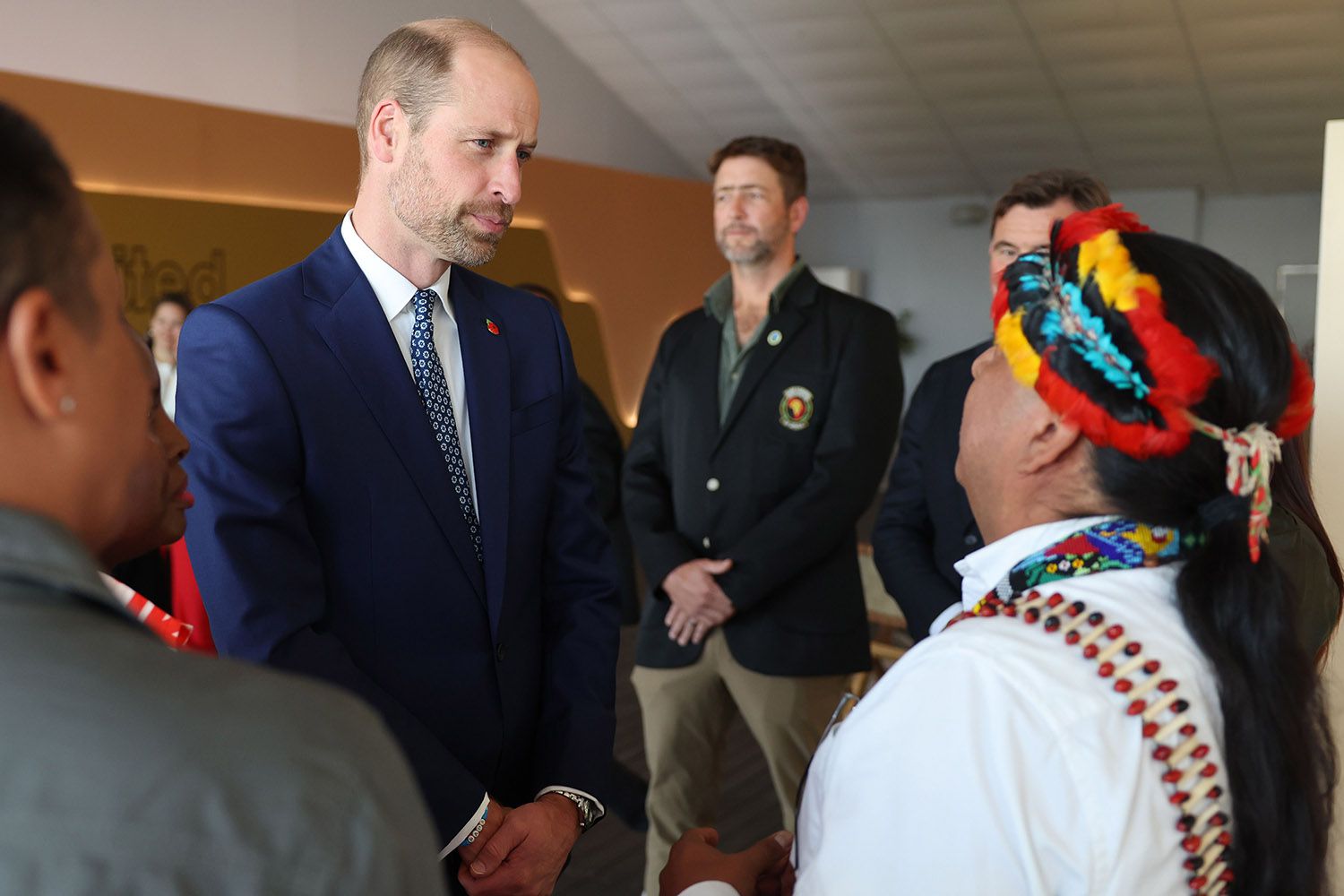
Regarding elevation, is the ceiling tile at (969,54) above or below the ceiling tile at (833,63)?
below

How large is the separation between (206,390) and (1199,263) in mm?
1293

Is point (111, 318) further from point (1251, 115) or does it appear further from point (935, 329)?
point (935, 329)

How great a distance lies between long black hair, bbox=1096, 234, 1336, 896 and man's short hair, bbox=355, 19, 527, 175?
3.57ft

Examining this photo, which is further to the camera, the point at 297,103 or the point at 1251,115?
the point at 1251,115

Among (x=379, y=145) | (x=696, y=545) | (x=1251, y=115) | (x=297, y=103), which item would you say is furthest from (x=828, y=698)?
(x=1251, y=115)

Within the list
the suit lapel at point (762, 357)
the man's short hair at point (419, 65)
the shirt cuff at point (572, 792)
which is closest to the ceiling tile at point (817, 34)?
the suit lapel at point (762, 357)

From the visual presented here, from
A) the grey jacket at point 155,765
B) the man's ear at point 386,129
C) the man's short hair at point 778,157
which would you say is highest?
the man's short hair at point 778,157

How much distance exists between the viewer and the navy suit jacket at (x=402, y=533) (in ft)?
5.33

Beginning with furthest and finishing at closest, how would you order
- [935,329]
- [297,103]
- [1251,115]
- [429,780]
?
1. [935,329]
2. [1251,115]
3. [297,103]
4. [429,780]

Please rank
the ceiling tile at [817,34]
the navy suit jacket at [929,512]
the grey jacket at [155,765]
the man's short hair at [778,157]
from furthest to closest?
the ceiling tile at [817,34] < the man's short hair at [778,157] < the navy suit jacket at [929,512] < the grey jacket at [155,765]

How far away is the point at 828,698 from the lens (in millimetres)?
3193

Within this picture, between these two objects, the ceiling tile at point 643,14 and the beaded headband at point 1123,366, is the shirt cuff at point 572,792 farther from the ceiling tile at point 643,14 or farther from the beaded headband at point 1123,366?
the ceiling tile at point 643,14

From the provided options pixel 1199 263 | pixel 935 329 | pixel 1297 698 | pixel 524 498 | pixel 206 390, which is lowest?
pixel 1297 698

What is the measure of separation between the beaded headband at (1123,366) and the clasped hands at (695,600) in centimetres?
187
